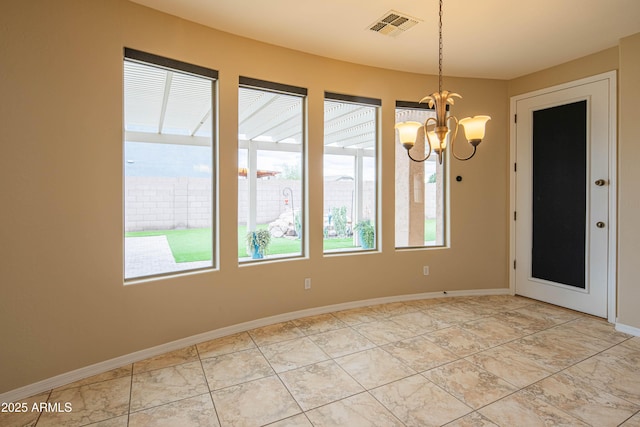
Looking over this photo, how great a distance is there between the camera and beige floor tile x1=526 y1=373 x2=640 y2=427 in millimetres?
1956

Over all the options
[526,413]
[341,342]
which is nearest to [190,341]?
[341,342]

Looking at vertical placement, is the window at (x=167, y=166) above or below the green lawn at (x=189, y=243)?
above

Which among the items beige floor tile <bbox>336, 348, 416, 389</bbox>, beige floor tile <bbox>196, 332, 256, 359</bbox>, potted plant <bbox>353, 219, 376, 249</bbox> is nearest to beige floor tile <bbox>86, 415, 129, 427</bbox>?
beige floor tile <bbox>196, 332, 256, 359</bbox>

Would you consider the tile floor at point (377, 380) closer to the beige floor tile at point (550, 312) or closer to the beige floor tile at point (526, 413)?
the beige floor tile at point (526, 413)

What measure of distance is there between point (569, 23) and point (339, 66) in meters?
2.18

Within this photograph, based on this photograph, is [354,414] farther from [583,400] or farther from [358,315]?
[358,315]

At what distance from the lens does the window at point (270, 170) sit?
3.35 metres

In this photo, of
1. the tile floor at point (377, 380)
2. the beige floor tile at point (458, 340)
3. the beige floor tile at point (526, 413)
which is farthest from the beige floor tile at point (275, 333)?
the beige floor tile at point (526, 413)

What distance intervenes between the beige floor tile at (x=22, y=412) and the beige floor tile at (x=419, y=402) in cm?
210

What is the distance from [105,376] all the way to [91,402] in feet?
1.08

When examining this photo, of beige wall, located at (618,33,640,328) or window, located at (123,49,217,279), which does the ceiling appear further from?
window, located at (123,49,217,279)

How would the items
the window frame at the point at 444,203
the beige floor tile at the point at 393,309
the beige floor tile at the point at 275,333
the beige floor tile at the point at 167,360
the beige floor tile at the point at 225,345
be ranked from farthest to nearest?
the window frame at the point at 444,203 < the beige floor tile at the point at 393,309 < the beige floor tile at the point at 275,333 < the beige floor tile at the point at 225,345 < the beige floor tile at the point at 167,360

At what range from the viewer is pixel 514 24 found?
295 cm

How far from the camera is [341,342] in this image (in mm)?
2980
